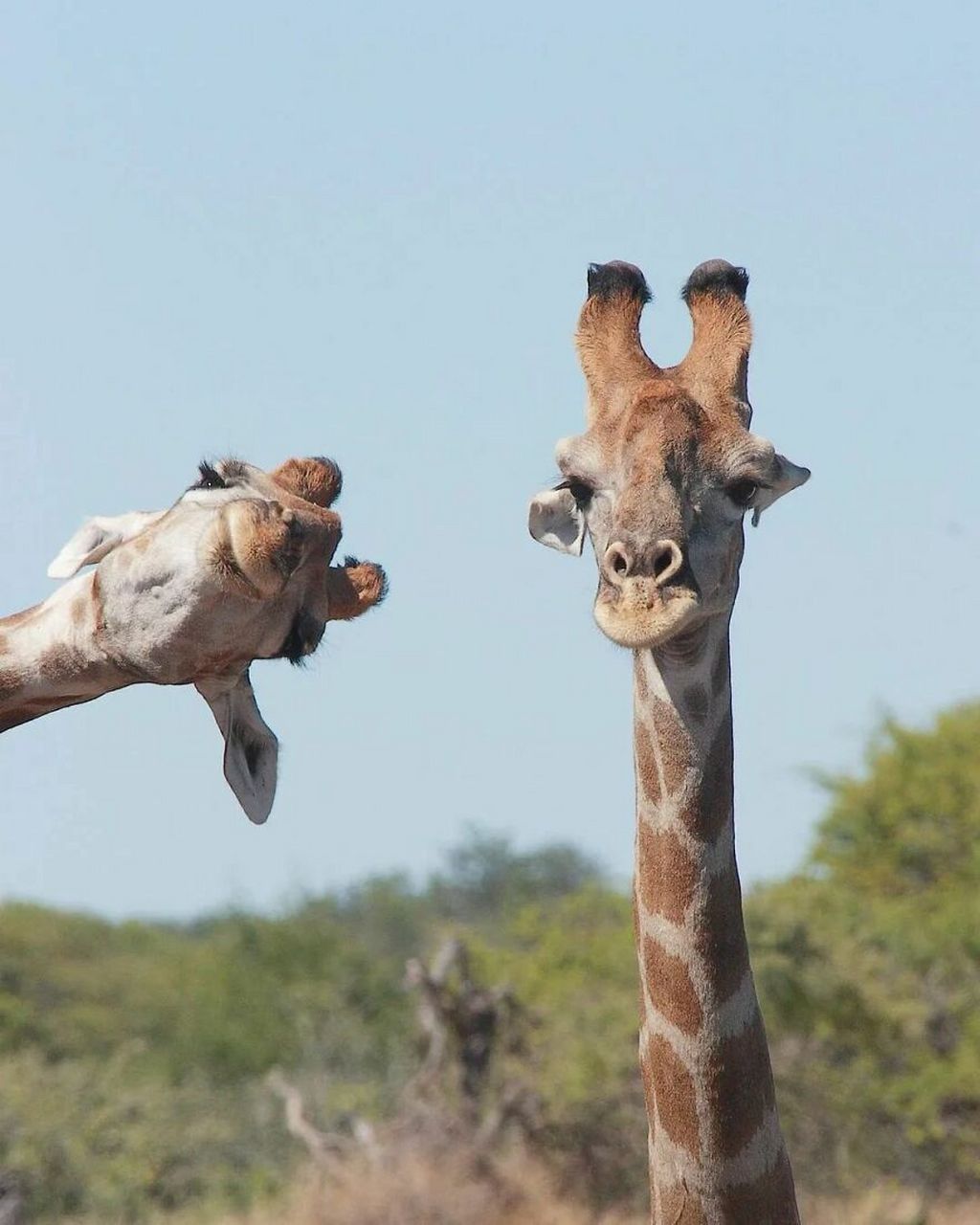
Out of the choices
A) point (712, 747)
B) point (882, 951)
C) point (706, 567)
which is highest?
point (882, 951)

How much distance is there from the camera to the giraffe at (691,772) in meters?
4.71

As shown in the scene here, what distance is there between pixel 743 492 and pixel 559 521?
54cm

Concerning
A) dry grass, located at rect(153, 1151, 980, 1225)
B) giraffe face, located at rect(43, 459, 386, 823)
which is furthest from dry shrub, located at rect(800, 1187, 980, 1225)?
giraffe face, located at rect(43, 459, 386, 823)

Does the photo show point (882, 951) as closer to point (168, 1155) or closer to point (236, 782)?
point (168, 1155)

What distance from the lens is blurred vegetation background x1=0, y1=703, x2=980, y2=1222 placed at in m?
20.5

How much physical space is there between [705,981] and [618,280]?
5.17ft

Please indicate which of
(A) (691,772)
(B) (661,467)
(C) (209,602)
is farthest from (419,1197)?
(C) (209,602)

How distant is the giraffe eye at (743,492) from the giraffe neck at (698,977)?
269mm

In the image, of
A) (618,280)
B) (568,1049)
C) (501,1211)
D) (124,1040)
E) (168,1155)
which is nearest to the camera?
(618,280)

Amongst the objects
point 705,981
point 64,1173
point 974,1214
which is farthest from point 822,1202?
point 705,981

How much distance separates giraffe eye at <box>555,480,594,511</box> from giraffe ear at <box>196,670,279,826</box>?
1551mm

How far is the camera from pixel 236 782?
3578mm

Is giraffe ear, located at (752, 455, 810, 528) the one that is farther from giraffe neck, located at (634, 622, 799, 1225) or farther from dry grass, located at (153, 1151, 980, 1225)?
dry grass, located at (153, 1151, 980, 1225)

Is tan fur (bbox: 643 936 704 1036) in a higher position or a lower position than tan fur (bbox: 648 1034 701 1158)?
higher
